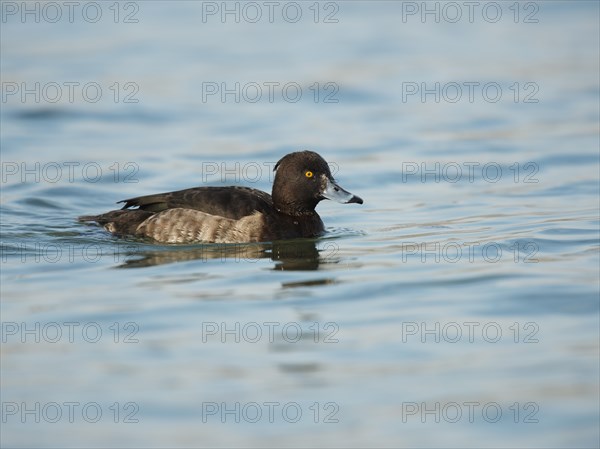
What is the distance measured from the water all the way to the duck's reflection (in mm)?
40

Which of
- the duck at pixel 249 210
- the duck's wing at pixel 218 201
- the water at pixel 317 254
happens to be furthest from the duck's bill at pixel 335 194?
the duck's wing at pixel 218 201

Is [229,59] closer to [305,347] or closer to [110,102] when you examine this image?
[110,102]

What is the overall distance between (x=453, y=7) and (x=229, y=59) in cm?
722

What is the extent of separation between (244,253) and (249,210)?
1.64 ft

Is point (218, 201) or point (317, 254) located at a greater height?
point (218, 201)

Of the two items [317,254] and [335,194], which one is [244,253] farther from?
[335,194]

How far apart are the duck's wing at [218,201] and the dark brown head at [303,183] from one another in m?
0.24

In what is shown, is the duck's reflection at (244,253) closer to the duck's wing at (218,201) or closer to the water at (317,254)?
the water at (317,254)

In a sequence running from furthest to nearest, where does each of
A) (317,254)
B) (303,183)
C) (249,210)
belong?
(303,183) → (249,210) → (317,254)

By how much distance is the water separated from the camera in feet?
24.8

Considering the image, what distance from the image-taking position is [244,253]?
1188 centimetres

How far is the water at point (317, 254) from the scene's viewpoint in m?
A: 7.57

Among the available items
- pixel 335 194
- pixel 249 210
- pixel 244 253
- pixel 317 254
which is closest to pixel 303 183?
pixel 335 194

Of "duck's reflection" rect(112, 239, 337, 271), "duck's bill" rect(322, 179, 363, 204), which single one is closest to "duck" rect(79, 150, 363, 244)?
"duck's bill" rect(322, 179, 363, 204)
